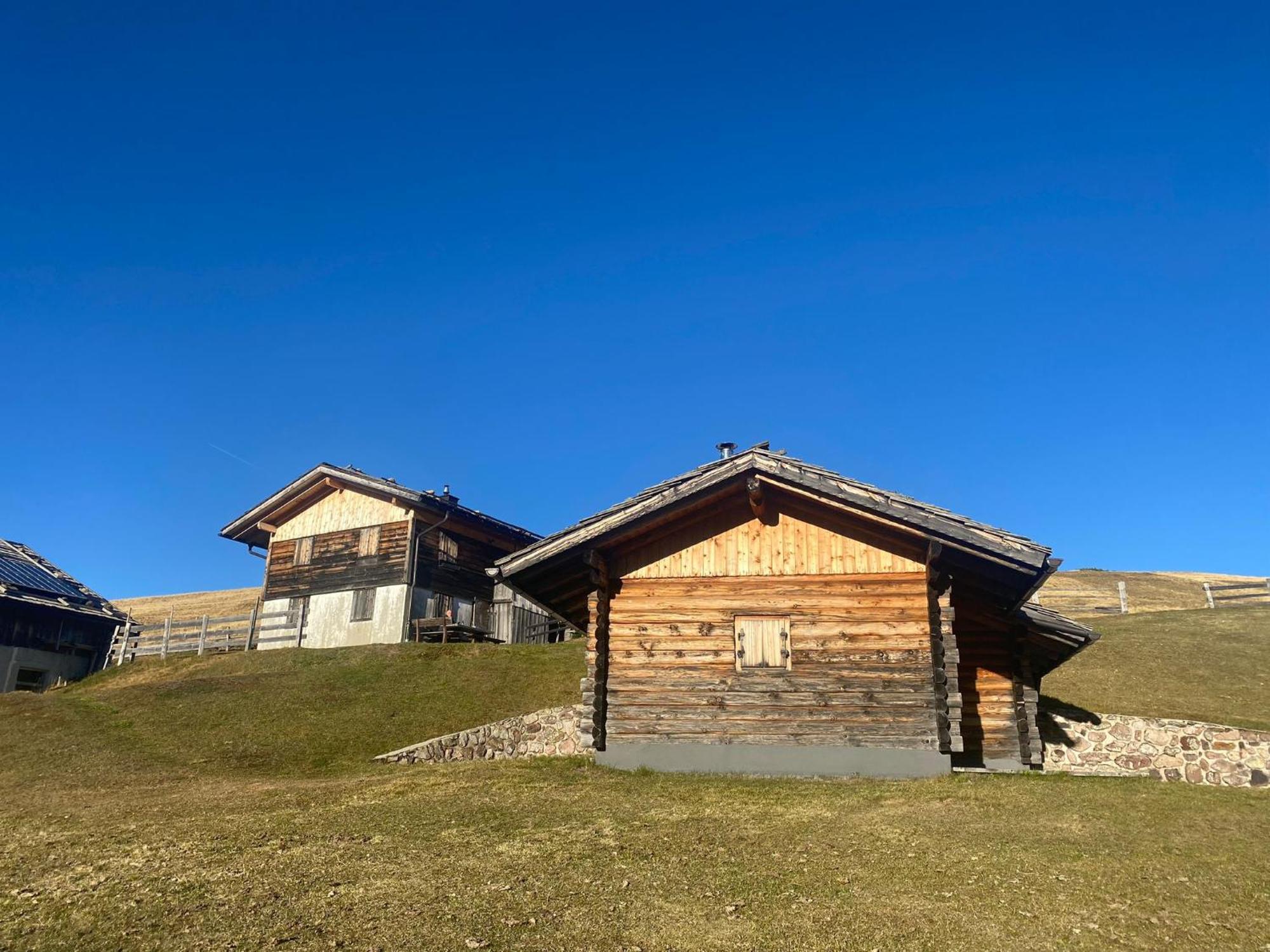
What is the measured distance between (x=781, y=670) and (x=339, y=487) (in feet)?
92.0

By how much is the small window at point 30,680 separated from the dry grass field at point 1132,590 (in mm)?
46057

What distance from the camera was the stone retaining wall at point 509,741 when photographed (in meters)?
19.1

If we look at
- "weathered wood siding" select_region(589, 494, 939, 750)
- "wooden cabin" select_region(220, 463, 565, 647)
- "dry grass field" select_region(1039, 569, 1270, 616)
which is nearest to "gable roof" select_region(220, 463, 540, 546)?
"wooden cabin" select_region(220, 463, 565, 647)

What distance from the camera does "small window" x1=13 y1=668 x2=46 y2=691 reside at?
36219 millimetres

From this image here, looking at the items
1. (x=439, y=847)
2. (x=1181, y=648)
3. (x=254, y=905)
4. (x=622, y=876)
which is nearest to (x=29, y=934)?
(x=254, y=905)

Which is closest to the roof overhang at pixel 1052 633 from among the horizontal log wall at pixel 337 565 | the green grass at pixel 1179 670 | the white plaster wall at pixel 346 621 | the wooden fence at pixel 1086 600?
the green grass at pixel 1179 670

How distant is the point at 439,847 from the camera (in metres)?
10.1

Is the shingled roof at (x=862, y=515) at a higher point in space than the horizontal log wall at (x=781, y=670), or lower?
higher

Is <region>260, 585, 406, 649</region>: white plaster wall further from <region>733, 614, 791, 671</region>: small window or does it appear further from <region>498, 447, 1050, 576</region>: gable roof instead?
<region>733, 614, 791, 671</region>: small window

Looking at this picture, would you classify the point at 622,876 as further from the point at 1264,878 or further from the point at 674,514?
the point at 674,514

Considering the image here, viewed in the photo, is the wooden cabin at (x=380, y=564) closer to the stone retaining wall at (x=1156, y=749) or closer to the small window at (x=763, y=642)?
the small window at (x=763, y=642)

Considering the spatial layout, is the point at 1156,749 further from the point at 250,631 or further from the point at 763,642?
the point at 250,631

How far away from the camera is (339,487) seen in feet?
128

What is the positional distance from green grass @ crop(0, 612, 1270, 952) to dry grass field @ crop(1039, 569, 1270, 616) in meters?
33.7
